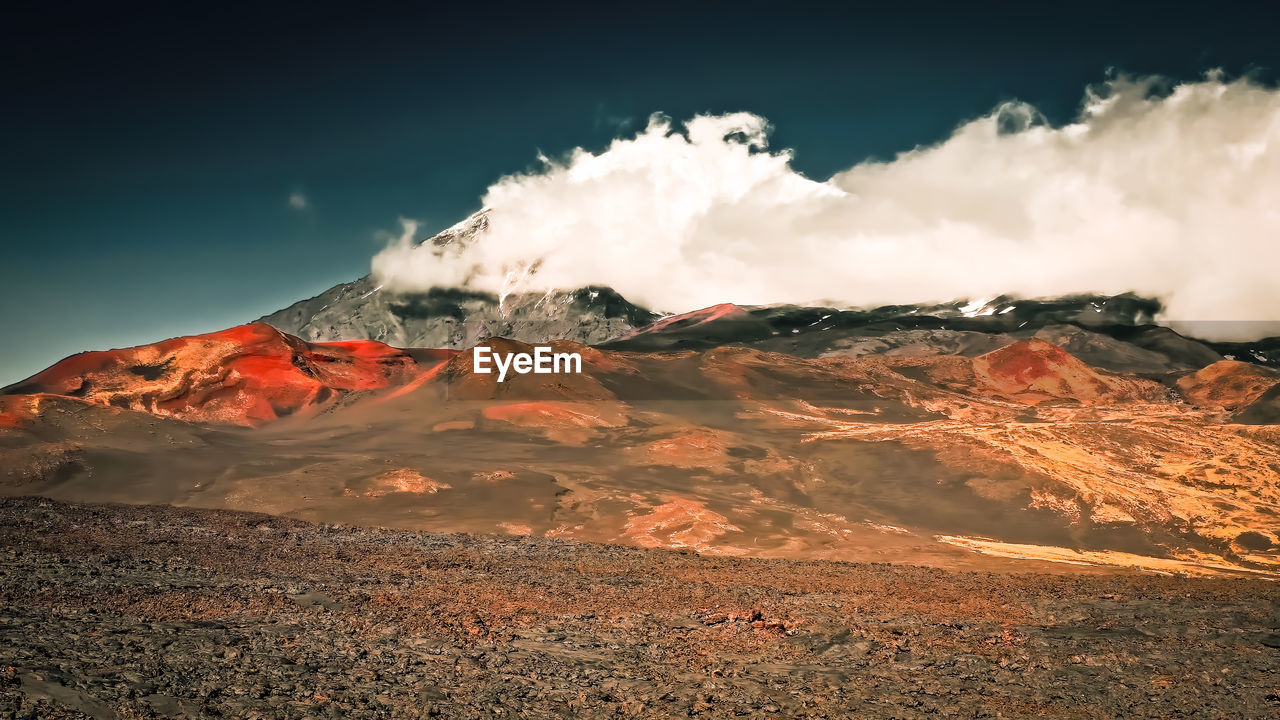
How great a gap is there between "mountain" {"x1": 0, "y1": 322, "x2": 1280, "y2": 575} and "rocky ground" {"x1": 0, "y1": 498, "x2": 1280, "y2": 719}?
1232 cm

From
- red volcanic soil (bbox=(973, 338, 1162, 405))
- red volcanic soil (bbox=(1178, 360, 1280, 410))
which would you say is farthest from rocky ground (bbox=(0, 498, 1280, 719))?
red volcanic soil (bbox=(1178, 360, 1280, 410))

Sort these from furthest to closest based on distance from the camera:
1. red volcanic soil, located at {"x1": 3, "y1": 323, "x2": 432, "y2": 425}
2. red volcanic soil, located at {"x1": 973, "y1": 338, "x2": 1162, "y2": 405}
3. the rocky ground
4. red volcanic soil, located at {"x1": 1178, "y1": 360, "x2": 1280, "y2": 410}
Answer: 1. red volcanic soil, located at {"x1": 1178, "y1": 360, "x2": 1280, "y2": 410}
2. red volcanic soil, located at {"x1": 973, "y1": 338, "x2": 1162, "y2": 405}
3. red volcanic soil, located at {"x1": 3, "y1": 323, "x2": 432, "y2": 425}
4. the rocky ground

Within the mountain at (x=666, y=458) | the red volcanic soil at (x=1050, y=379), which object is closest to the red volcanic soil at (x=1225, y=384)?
the red volcanic soil at (x=1050, y=379)

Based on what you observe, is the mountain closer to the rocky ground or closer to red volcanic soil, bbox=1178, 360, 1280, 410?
the rocky ground

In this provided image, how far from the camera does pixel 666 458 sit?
69.5 m

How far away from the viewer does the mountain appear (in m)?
49.8

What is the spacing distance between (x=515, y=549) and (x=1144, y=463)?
4687cm

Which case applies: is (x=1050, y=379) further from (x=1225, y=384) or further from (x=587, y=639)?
(x=587, y=639)

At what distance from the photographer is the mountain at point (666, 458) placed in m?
49.8

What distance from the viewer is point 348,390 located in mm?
108438

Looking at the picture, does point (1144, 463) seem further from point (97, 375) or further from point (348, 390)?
point (97, 375)

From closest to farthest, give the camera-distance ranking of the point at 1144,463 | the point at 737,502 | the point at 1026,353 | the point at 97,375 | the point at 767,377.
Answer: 1. the point at 737,502
2. the point at 1144,463
3. the point at 97,375
4. the point at 767,377
5. the point at 1026,353

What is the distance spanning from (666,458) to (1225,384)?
109 m

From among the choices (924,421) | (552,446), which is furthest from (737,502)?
(924,421)
